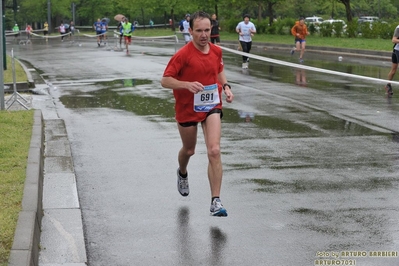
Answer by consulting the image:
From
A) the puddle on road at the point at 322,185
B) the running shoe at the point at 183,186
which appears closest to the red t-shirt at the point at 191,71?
the running shoe at the point at 183,186

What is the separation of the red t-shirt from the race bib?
4 cm

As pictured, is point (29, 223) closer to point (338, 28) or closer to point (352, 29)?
point (352, 29)

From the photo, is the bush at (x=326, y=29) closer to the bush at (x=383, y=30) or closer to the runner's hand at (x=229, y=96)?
the bush at (x=383, y=30)

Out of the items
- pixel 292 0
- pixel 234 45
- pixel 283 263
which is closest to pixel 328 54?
pixel 234 45

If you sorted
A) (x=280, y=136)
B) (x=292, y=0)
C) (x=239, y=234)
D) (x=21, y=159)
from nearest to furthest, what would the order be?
(x=239, y=234), (x=21, y=159), (x=280, y=136), (x=292, y=0)

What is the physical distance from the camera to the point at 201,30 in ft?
23.9

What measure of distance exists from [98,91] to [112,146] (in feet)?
25.4

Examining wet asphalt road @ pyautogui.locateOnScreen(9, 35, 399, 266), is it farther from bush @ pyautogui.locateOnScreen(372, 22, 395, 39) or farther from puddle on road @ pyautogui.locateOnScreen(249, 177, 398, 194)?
bush @ pyautogui.locateOnScreen(372, 22, 395, 39)

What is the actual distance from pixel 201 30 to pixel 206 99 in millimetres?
673

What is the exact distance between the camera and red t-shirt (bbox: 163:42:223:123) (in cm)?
737

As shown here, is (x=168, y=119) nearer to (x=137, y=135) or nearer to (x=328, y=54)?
(x=137, y=135)

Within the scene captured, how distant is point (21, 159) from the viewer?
9.00 meters

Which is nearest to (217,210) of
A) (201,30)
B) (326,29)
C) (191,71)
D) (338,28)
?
(191,71)

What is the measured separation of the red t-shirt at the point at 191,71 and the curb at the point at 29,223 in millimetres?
1636
